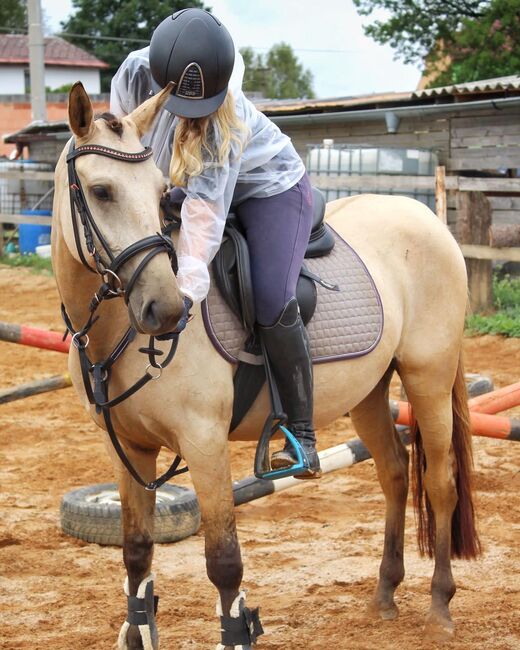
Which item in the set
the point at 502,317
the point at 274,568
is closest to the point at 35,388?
the point at 274,568

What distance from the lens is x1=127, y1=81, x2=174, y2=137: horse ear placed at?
303 centimetres

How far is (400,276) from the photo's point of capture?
164 inches

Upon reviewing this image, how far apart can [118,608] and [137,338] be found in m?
1.53

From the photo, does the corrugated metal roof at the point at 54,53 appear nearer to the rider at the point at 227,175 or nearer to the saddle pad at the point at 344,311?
the saddle pad at the point at 344,311

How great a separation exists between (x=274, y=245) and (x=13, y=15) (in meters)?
64.6

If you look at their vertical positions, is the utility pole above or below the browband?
above

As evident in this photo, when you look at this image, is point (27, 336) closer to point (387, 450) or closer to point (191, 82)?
point (387, 450)

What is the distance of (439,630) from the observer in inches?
155

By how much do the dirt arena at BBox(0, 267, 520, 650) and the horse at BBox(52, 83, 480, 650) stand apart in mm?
215

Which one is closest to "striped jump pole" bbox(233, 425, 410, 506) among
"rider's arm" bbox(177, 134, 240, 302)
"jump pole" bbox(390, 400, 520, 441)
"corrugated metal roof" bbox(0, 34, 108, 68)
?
"jump pole" bbox(390, 400, 520, 441)

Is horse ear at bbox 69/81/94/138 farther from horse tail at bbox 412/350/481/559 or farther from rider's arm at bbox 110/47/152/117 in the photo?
horse tail at bbox 412/350/481/559

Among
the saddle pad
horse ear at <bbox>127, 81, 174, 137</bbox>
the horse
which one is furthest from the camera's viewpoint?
the saddle pad

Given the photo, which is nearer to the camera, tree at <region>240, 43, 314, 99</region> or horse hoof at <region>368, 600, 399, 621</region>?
horse hoof at <region>368, 600, 399, 621</region>

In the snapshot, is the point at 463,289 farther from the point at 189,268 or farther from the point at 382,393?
the point at 189,268
